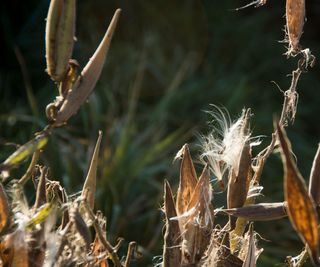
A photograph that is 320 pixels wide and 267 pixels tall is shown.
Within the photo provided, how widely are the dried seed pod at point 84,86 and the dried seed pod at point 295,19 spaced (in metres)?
0.15

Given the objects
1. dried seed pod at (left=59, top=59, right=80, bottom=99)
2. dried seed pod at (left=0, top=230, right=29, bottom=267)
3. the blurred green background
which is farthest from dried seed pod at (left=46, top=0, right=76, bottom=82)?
the blurred green background

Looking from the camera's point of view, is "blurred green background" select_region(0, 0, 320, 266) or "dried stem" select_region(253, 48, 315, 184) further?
"blurred green background" select_region(0, 0, 320, 266)

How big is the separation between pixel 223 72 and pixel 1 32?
1.49 meters

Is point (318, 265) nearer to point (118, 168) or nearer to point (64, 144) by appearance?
point (118, 168)

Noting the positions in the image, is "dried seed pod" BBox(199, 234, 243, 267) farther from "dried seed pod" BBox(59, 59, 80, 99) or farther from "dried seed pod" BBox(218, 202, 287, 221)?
"dried seed pod" BBox(59, 59, 80, 99)

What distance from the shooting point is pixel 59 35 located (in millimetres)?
489

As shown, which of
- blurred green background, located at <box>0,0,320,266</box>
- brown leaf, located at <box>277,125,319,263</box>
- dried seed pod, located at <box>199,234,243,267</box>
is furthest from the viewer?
blurred green background, located at <box>0,0,320,266</box>

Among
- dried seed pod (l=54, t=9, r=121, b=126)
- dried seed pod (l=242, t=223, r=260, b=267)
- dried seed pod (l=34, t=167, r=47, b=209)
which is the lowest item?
dried seed pod (l=242, t=223, r=260, b=267)

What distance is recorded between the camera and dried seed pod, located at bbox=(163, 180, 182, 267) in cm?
53

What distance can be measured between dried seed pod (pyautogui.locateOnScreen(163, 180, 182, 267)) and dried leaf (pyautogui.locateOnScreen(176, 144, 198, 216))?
0.06 ft

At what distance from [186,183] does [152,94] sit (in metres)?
3.27

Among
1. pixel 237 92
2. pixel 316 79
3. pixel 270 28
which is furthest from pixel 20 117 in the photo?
pixel 270 28

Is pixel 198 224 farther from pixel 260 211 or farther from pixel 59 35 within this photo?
pixel 59 35

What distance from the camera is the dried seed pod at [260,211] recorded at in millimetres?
539
